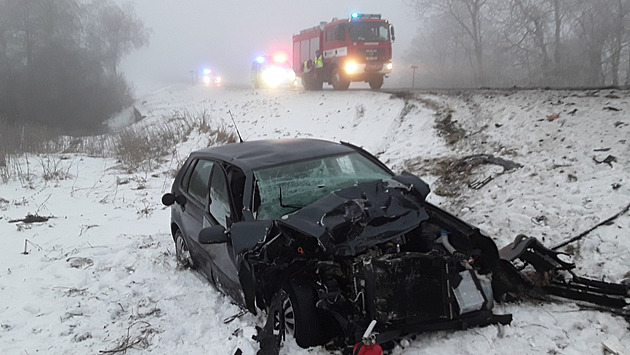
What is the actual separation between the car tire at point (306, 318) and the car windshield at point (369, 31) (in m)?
15.2

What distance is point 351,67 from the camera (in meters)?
17.1

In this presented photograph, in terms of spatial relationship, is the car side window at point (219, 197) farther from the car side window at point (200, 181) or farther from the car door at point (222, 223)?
the car side window at point (200, 181)

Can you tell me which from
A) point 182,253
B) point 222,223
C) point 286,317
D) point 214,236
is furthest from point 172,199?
point 286,317

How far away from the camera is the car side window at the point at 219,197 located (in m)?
3.92

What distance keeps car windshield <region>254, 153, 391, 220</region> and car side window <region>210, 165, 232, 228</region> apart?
39cm

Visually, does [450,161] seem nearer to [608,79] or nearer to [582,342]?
[582,342]

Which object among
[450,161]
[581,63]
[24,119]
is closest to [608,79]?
[581,63]

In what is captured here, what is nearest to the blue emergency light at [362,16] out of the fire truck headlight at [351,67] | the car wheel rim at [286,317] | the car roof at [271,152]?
the fire truck headlight at [351,67]

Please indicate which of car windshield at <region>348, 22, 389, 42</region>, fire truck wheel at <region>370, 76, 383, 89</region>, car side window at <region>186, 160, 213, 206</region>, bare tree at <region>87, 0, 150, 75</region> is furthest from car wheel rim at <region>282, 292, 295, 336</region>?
bare tree at <region>87, 0, 150, 75</region>

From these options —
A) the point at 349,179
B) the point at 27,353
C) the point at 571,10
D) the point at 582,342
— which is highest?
the point at 571,10

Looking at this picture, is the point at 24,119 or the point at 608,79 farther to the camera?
the point at 24,119

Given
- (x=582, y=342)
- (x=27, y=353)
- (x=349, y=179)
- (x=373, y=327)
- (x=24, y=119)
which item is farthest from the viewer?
(x=24, y=119)

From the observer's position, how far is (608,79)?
85.5 ft

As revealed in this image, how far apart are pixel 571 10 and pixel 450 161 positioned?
26672 mm
